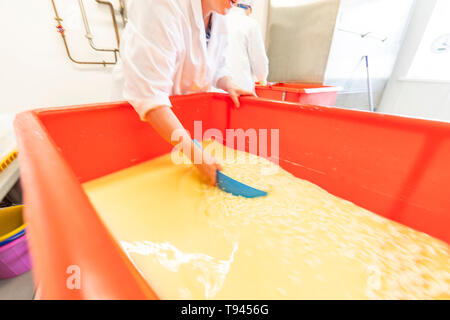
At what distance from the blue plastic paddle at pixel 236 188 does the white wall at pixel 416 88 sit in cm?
292

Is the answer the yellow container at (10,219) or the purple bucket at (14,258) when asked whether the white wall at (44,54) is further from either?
the purple bucket at (14,258)

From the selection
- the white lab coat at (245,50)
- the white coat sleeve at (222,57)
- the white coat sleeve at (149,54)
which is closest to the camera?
the white coat sleeve at (149,54)

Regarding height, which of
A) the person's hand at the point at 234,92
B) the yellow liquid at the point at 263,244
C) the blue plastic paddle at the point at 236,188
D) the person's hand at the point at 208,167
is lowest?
the yellow liquid at the point at 263,244

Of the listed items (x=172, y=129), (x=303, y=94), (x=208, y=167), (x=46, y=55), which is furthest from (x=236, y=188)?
(x=46, y=55)

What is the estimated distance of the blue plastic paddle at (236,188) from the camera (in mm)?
564

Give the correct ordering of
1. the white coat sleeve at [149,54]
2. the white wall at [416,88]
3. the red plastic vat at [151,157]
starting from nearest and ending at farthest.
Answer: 1. the red plastic vat at [151,157]
2. the white coat sleeve at [149,54]
3. the white wall at [416,88]

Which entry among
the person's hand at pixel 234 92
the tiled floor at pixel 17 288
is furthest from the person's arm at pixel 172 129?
the tiled floor at pixel 17 288

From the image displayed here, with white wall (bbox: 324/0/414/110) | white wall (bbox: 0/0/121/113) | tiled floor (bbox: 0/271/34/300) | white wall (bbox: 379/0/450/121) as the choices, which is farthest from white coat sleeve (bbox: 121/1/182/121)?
white wall (bbox: 379/0/450/121)

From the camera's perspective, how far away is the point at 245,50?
4.74 feet

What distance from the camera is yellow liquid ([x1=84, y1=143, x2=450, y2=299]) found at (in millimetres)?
367

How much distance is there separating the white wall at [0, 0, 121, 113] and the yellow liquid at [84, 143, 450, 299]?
3.33 feet

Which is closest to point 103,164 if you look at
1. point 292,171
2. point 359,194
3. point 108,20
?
point 292,171

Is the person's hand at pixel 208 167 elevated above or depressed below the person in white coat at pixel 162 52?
below

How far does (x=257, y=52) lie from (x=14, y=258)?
66.3 inches
